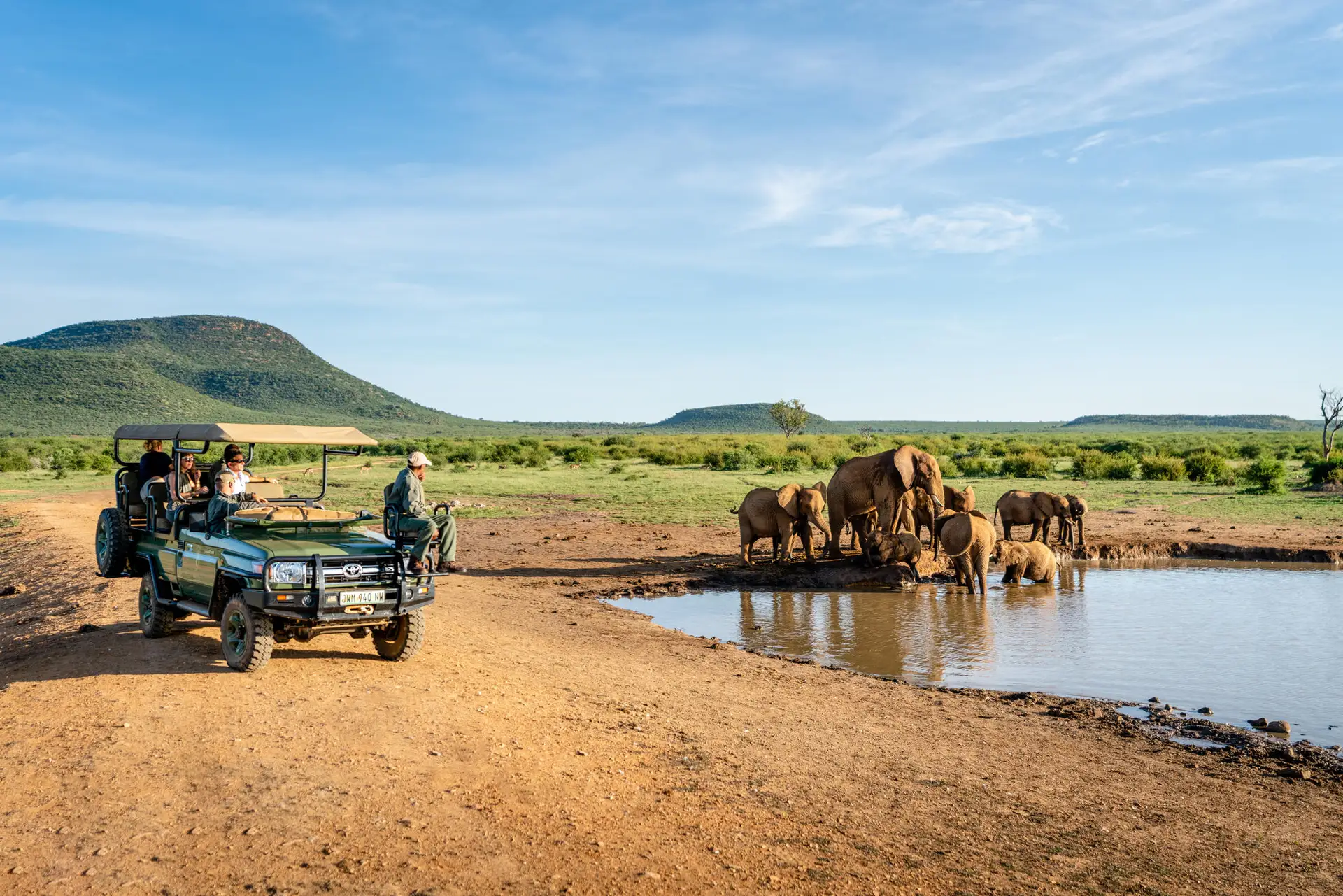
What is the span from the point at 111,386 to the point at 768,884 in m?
108

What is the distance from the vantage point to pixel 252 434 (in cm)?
1022

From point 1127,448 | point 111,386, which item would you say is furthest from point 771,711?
point 111,386

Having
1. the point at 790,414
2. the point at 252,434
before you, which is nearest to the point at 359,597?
the point at 252,434

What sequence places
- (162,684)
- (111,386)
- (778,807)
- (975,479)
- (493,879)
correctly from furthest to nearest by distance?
(111,386)
(975,479)
(162,684)
(778,807)
(493,879)

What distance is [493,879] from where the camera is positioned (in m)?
5.49

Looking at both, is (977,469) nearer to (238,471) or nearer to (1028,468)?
(1028,468)

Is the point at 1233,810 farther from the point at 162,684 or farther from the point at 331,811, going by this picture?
the point at 162,684

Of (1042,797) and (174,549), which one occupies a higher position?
(174,549)

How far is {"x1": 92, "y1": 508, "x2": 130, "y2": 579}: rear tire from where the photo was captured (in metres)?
11.1

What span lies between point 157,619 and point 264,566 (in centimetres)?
264

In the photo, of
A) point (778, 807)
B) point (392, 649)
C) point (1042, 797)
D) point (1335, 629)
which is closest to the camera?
point (778, 807)

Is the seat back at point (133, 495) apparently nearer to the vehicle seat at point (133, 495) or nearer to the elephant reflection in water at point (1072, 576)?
the vehicle seat at point (133, 495)

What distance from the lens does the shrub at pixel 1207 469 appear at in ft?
124

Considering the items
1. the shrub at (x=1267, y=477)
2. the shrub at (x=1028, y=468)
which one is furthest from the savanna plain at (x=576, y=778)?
the shrub at (x=1028, y=468)
